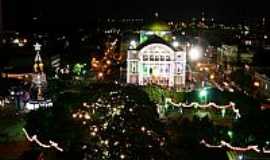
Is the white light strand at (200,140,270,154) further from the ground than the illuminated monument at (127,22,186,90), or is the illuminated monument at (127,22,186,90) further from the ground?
the illuminated monument at (127,22,186,90)

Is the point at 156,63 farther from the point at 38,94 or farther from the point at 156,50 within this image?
the point at 38,94

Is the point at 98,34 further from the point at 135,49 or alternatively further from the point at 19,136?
the point at 19,136

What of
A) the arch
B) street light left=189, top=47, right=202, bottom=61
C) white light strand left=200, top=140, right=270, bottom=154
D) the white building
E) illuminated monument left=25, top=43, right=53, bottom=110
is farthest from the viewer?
street light left=189, top=47, right=202, bottom=61

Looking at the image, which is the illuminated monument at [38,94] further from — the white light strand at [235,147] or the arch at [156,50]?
the arch at [156,50]

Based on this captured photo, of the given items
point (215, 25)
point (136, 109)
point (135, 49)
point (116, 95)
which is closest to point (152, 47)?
point (135, 49)

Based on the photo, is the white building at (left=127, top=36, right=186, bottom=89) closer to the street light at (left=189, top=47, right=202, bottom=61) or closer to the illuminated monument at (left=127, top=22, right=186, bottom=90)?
the illuminated monument at (left=127, top=22, right=186, bottom=90)

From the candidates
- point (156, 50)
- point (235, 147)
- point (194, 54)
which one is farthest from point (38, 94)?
point (194, 54)

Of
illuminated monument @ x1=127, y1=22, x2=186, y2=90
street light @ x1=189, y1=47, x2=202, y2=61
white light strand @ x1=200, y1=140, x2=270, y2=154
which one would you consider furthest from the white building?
white light strand @ x1=200, y1=140, x2=270, y2=154

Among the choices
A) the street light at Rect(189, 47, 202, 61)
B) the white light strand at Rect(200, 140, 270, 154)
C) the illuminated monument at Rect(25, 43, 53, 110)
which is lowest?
the white light strand at Rect(200, 140, 270, 154)

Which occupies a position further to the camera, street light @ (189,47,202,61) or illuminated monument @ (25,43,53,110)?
street light @ (189,47,202,61)
